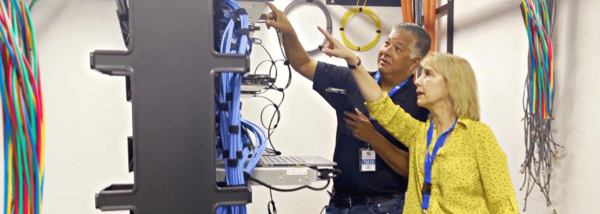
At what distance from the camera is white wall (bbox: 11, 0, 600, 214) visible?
1894 millimetres

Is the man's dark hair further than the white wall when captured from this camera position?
No

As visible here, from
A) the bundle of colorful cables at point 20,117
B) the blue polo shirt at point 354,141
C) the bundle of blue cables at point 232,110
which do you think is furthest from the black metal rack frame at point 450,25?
the bundle of colorful cables at point 20,117

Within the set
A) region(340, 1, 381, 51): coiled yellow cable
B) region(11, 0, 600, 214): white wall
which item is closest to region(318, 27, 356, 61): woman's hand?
region(11, 0, 600, 214): white wall

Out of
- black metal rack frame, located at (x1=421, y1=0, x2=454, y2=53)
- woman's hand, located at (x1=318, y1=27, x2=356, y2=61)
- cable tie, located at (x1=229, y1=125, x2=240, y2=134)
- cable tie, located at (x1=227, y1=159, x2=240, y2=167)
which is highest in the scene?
black metal rack frame, located at (x1=421, y1=0, x2=454, y2=53)

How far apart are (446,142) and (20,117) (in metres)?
1.15

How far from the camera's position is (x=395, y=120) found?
1.38 meters

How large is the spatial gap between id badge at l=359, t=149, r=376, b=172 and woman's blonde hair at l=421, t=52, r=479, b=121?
0.34 m

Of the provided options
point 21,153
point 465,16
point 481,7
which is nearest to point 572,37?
point 481,7

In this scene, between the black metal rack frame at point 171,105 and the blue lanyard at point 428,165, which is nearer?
the black metal rack frame at point 171,105

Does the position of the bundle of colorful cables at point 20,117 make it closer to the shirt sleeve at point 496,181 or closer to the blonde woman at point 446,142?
the blonde woman at point 446,142

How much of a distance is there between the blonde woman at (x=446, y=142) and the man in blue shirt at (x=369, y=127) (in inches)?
4.1

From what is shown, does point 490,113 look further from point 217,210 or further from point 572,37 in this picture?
point 217,210

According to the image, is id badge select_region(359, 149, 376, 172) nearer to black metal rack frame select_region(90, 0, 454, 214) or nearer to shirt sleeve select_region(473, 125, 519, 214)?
shirt sleeve select_region(473, 125, 519, 214)

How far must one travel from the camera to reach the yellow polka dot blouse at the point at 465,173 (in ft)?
4.02
